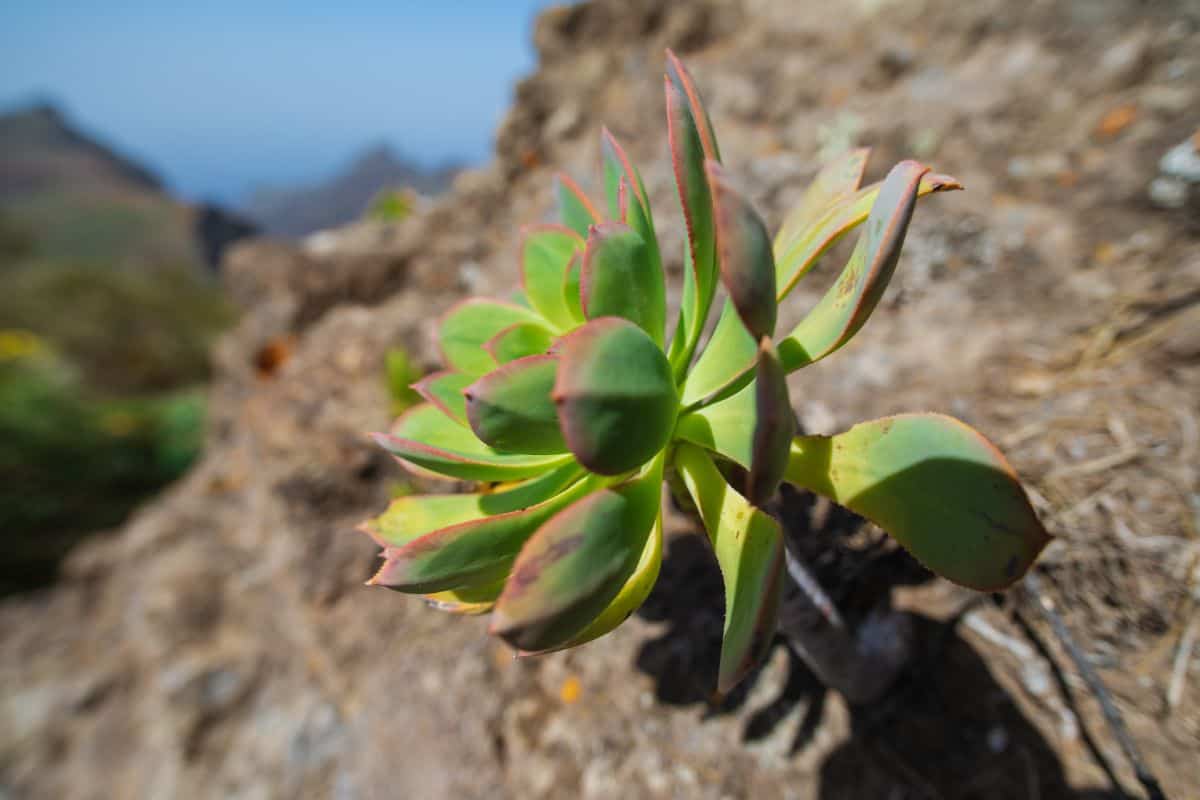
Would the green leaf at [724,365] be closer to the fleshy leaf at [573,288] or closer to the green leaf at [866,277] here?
the green leaf at [866,277]

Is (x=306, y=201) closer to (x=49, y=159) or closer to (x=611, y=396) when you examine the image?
(x=49, y=159)

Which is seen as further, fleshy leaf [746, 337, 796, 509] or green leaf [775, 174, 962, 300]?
green leaf [775, 174, 962, 300]

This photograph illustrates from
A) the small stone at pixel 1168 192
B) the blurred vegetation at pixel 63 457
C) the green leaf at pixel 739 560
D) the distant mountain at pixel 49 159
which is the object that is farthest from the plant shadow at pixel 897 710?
the distant mountain at pixel 49 159

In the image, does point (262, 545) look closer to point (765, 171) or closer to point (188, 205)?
point (765, 171)

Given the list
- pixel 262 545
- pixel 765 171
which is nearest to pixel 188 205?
pixel 262 545

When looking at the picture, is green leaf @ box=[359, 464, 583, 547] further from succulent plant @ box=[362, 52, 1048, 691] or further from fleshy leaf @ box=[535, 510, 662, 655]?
fleshy leaf @ box=[535, 510, 662, 655]

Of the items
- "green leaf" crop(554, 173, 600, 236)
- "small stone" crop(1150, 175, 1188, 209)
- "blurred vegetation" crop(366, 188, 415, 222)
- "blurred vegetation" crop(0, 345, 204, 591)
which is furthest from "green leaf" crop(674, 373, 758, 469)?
"blurred vegetation" crop(0, 345, 204, 591)
